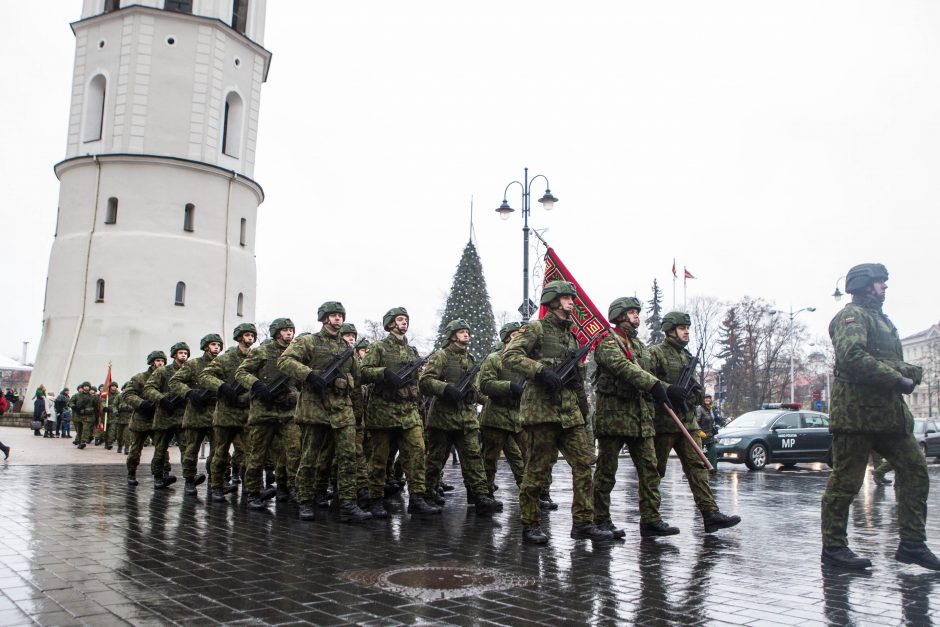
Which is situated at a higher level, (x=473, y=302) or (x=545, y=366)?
(x=473, y=302)

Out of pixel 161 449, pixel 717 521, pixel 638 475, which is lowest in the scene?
pixel 717 521

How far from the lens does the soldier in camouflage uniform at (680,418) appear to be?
26.6ft

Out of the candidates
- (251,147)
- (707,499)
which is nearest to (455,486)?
(707,499)

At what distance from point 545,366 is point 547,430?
0.62 meters

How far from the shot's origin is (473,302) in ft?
157

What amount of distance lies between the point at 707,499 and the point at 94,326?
3443cm

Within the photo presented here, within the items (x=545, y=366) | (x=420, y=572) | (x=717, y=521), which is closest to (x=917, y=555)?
(x=717, y=521)

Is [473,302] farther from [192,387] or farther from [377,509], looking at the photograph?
[377,509]

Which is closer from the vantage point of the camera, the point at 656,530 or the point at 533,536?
the point at 533,536

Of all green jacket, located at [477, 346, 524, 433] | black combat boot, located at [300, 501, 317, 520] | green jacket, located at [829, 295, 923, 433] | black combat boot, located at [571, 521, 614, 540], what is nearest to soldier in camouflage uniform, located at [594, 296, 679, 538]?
black combat boot, located at [571, 521, 614, 540]

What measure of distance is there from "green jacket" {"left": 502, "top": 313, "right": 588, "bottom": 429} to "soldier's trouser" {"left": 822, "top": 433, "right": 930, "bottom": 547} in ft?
7.34

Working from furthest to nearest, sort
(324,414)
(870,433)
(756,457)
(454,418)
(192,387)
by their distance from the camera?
(756,457)
(192,387)
(454,418)
(324,414)
(870,433)

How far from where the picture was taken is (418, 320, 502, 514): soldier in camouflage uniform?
1000 centimetres

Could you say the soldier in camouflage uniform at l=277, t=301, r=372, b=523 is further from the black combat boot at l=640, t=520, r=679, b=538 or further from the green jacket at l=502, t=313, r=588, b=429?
the black combat boot at l=640, t=520, r=679, b=538
